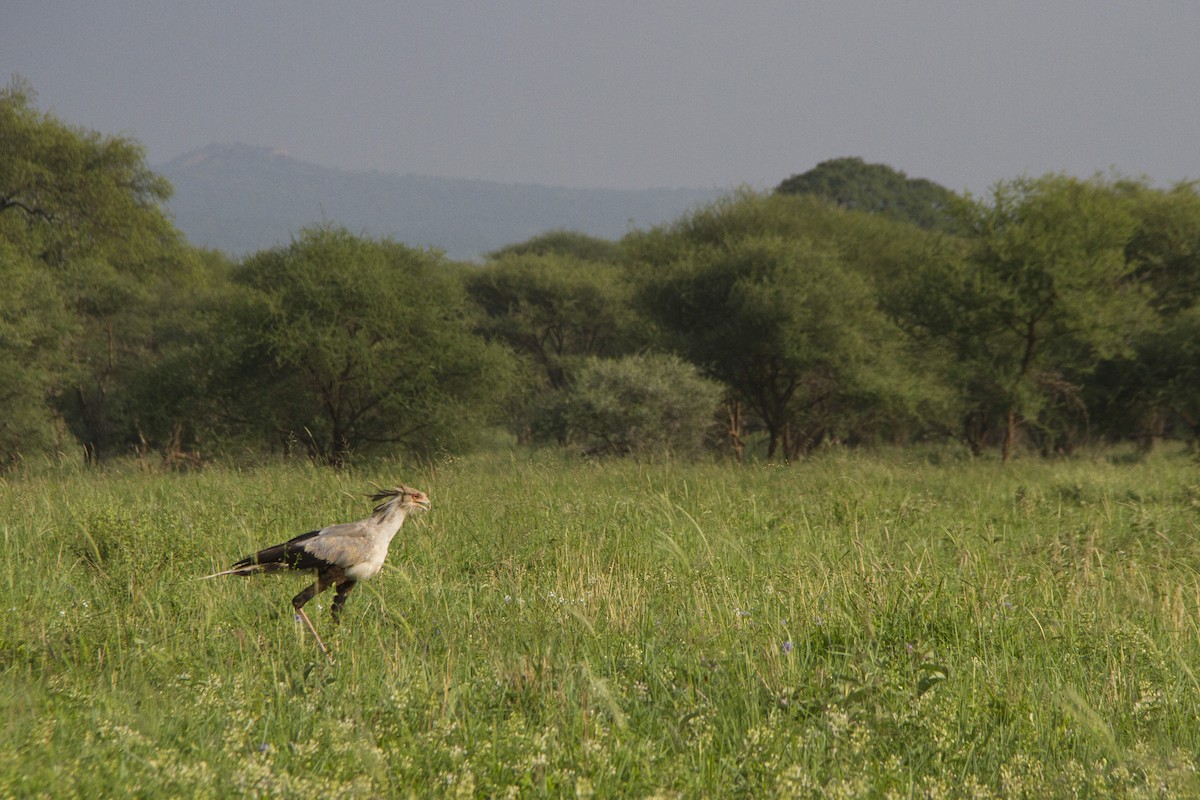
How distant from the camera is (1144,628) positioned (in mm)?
4883

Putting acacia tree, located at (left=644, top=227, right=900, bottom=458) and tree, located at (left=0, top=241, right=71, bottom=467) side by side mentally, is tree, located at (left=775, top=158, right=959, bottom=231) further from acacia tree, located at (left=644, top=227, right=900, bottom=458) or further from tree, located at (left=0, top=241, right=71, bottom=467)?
tree, located at (left=0, top=241, right=71, bottom=467)

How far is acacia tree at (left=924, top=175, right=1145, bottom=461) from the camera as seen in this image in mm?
21344

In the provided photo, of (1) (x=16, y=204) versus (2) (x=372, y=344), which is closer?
(2) (x=372, y=344)

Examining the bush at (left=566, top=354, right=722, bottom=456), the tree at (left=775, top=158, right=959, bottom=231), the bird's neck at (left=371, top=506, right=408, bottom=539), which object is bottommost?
the bush at (left=566, top=354, right=722, bottom=456)

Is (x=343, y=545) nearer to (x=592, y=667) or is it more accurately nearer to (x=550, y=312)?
(x=592, y=667)

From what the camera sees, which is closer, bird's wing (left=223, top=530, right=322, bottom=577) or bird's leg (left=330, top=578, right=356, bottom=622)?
bird's wing (left=223, top=530, right=322, bottom=577)

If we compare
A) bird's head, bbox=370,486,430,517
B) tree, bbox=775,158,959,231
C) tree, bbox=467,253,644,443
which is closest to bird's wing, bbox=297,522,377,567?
bird's head, bbox=370,486,430,517

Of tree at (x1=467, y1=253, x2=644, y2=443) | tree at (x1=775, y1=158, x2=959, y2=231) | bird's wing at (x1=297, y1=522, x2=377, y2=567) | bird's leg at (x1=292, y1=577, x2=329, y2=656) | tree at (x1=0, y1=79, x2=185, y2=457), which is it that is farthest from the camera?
tree at (x1=775, y1=158, x2=959, y2=231)

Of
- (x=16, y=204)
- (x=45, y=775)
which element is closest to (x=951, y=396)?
(x=45, y=775)

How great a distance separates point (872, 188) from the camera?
60781 mm

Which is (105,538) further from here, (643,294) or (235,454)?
(643,294)

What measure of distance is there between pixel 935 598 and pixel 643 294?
24.3 meters

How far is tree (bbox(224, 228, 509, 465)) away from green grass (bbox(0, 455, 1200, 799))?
1319cm

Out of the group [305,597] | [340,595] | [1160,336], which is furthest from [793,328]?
[305,597]
